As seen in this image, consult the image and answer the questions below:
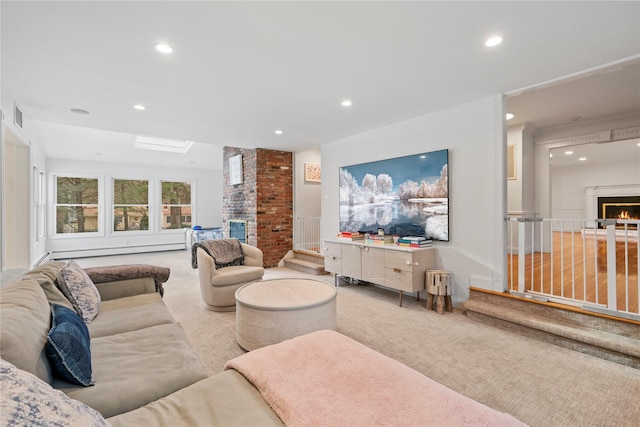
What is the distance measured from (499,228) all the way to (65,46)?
4374 millimetres

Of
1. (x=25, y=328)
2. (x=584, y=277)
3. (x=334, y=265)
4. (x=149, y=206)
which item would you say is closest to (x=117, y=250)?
(x=149, y=206)

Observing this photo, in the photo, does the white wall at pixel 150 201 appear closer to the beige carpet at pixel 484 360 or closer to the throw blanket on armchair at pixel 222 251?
the throw blanket on armchair at pixel 222 251

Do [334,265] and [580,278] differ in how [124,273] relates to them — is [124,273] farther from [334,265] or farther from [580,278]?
[580,278]

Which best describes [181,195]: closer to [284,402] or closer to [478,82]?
[478,82]

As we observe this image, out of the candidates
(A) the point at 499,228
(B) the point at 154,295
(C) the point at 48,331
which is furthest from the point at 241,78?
(A) the point at 499,228

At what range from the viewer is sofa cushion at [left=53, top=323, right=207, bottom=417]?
1.21m

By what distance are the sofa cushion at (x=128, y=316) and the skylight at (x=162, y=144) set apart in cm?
Answer: 560

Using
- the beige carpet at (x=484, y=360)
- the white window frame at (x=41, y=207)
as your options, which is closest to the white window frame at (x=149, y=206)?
the white window frame at (x=41, y=207)

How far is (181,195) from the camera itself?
9.07 m

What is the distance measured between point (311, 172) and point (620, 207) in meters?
8.76

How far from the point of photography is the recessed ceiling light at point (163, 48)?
90.5 inches

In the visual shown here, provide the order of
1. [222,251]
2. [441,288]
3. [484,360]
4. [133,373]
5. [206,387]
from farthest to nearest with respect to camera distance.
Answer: [222,251], [441,288], [484,360], [133,373], [206,387]

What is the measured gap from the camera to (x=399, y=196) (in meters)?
4.34

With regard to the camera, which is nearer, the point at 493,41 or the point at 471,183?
the point at 493,41
